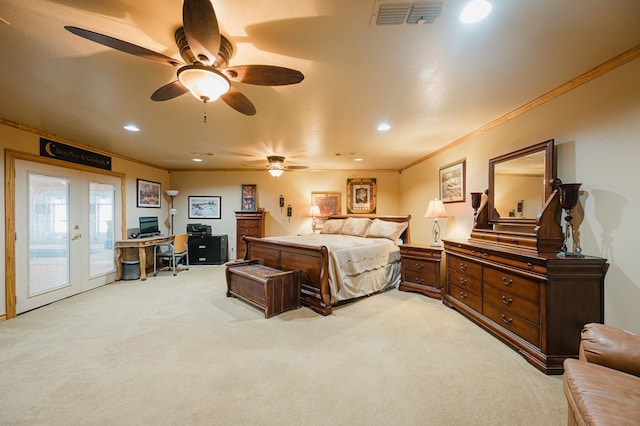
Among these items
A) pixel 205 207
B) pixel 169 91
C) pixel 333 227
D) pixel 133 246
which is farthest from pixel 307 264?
pixel 205 207

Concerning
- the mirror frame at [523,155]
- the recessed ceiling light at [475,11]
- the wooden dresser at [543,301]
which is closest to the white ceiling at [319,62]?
the recessed ceiling light at [475,11]

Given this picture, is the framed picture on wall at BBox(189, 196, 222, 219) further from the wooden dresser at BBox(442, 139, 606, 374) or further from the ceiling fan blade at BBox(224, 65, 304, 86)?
the wooden dresser at BBox(442, 139, 606, 374)

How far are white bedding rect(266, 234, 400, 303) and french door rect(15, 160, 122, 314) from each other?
12.0 ft

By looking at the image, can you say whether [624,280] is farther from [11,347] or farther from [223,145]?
[11,347]

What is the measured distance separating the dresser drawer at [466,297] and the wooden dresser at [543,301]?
0.68ft

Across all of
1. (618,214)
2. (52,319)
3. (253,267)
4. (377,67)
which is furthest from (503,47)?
(52,319)

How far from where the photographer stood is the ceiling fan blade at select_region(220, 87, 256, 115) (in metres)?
1.95

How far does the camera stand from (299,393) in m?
1.83

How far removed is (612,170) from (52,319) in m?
6.00

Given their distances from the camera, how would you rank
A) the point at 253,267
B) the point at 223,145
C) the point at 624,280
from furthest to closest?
the point at 223,145 → the point at 253,267 → the point at 624,280

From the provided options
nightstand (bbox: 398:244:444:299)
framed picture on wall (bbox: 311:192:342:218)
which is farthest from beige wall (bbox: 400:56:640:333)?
framed picture on wall (bbox: 311:192:342:218)

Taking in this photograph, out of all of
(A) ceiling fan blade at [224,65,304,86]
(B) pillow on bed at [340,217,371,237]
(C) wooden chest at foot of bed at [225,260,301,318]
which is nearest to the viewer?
(A) ceiling fan blade at [224,65,304,86]

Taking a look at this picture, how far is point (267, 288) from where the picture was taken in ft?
10.3

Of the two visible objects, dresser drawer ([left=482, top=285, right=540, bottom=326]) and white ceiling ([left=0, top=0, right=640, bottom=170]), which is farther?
dresser drawer ([left=482, top=285, right=540, bottom=326])
